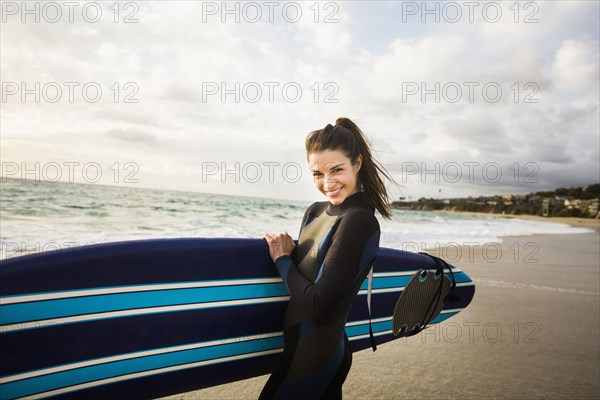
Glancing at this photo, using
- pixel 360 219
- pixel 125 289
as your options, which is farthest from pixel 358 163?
pixel 125 289

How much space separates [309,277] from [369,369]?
1.30 m

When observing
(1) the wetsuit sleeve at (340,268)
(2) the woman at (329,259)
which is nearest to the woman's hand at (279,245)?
(2) the woman at (329,259)

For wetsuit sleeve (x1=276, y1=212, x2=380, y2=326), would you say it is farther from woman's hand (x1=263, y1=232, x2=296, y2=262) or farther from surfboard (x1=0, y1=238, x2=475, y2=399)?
surfboard (x1=0, y1=238, x2=475, y2=399)

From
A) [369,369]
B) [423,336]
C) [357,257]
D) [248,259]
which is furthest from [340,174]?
[423,336]

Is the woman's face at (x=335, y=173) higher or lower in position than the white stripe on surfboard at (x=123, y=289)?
higher

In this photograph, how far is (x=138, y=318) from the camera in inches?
59.1

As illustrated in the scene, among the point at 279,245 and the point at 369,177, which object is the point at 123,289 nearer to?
the point at 279,245

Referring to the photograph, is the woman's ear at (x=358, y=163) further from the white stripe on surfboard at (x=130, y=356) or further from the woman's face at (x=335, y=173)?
the white stripe on surfboard at (x=130, y=356)

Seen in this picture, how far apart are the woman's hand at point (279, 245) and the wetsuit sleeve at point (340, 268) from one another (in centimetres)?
22

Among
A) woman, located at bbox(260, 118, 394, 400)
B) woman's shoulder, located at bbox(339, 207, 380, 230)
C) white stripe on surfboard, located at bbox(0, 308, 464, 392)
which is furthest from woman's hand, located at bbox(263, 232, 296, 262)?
white stripe on surfboard, located at bbox(0, 308, 464, 392)

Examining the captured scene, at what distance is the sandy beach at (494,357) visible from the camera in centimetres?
200

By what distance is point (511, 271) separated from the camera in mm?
5488

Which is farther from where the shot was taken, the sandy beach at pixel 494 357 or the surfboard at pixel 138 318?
the sandy beach at pixel 494 357

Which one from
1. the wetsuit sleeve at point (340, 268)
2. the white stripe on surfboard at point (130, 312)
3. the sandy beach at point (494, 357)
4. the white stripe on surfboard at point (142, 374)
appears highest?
the wetsuit sleeve at point (340, 268)
